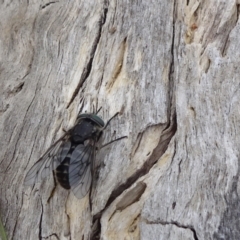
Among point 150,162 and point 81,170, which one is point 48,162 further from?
point 150,162

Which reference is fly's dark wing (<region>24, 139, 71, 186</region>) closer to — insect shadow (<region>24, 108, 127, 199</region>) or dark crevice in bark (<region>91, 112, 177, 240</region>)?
insect shadow (<region>24, 108, 127, 199</region>)

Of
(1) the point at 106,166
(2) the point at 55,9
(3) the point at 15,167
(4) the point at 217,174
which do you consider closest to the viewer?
(4) the point at 217,174

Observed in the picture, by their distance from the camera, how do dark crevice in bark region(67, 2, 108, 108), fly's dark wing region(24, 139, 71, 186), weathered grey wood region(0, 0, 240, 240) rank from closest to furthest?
1. weathered grey wood region(0, 0, 240, 240)
2. fly's dark wing region(24, 139, 71, 186)
3. dark crevice in bark region(67, 2, 108, 108)

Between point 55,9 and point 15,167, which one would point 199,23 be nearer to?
point 55,9

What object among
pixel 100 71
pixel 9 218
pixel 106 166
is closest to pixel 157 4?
pixel 100 71

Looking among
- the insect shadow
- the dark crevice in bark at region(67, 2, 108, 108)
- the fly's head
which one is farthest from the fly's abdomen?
the dark crevice in bark at region(67, 2, 108, 108)

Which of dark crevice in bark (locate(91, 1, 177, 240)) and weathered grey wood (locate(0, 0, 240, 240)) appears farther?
dark crevice in bark (locate(91, 1, 177, 240))
